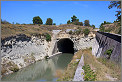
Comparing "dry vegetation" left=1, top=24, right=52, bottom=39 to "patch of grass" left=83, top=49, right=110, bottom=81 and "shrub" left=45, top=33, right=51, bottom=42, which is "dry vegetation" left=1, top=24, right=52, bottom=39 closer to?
"shrub" left=45, top=33, right=51, bottom=42

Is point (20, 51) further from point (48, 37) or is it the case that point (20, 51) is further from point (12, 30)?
point (48, 37)

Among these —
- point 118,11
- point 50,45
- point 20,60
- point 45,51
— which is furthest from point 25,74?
point 118,11

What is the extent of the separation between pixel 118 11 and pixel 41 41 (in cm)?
1522

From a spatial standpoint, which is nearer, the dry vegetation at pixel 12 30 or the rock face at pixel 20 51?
the rock face at pixel 20 51

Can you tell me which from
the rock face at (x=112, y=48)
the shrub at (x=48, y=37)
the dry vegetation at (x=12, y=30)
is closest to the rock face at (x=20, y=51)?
the dry vegetation at (x=12, y=30)

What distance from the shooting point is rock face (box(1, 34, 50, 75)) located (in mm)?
15293

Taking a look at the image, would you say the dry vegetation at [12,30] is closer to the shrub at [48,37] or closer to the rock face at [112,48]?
the shrub at [48,37]

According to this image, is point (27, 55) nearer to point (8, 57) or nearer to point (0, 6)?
point (8, 57)

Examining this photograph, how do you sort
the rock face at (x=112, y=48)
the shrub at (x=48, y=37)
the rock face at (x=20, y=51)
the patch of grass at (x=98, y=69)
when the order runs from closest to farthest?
the patch of grass at (x=98, y=69)
the rock face at (x=112, y=48)
the rock face at (x=20, y=51)
the shrub at (x=48, y=37)

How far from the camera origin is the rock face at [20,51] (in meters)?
15.3

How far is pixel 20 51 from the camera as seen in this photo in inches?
733

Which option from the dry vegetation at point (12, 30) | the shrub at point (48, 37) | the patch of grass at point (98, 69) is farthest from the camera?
the shrub at point (48, 37)

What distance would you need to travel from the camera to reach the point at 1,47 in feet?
50.1

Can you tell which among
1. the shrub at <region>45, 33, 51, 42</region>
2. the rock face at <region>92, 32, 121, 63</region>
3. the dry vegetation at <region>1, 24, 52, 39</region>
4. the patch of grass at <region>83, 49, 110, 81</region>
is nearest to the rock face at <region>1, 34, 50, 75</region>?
the dry vegetation at <region>1, 24, 52, 39</region>
